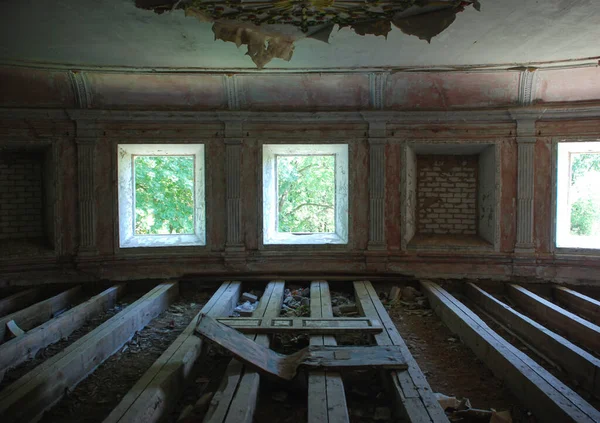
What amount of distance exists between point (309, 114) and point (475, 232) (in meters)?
2.87

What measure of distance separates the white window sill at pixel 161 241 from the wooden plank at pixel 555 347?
3639 millimetres

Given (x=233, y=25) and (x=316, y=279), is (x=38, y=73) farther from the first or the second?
(x=316, y=279)

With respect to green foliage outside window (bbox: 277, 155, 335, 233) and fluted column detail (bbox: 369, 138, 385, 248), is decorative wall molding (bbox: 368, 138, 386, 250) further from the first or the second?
green foliage outside window (bbox: 277, 155, 335, 233)

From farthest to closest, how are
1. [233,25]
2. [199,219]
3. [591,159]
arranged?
[591,159] < [199,219] < [233,25]

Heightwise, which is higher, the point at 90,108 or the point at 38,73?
the point at 38,73

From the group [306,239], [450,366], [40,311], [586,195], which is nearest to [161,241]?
[40,311]

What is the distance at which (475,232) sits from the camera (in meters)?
5.30

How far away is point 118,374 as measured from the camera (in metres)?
2.81

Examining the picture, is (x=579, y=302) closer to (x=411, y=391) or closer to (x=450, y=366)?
(x=450, y=366)

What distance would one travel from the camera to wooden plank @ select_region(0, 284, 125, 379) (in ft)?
9.05

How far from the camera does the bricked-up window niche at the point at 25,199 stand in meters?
4.94

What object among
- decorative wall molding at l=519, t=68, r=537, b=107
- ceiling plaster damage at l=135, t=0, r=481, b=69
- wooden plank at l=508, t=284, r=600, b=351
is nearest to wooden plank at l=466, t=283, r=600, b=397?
wooden plank at l=508, t=284, r=600, b=351

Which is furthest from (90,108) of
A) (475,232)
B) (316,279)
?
(475,232)

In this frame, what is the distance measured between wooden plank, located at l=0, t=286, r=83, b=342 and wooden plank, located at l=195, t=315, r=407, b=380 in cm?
191
